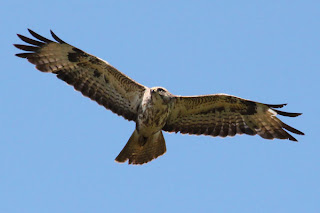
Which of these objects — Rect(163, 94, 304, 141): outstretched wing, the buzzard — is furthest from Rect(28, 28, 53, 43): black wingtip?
Rect(163, 94, 304, 141): outstretched wing

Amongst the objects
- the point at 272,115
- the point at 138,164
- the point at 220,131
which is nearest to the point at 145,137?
the point at 138,164

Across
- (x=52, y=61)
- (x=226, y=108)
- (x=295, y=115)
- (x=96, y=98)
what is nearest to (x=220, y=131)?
(x=226, y=108)

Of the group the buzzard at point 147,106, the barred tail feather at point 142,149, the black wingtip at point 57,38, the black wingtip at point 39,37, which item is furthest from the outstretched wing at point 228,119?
the black wingtip at point 39,37

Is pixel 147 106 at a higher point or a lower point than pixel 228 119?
lower

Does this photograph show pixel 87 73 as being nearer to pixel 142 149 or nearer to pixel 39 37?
pixel 39 37

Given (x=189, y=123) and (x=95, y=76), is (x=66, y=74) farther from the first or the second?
(x=189, y=123)

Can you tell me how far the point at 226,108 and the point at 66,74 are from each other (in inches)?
133

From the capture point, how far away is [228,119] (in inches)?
650

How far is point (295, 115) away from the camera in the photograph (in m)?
15.9

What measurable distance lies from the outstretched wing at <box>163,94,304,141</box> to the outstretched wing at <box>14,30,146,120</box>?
97 cm

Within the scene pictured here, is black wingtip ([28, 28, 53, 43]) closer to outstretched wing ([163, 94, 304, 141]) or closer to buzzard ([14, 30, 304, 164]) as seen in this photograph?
buzzard ([14, 30, 304, 164])

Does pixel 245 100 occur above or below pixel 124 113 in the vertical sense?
above

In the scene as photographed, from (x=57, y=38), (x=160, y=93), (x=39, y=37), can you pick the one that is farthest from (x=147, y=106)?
(x=39, y=37)

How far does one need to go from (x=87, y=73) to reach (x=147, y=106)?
58.1 inches
